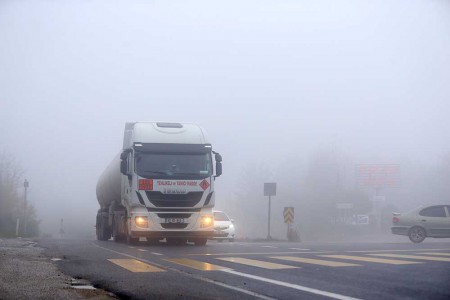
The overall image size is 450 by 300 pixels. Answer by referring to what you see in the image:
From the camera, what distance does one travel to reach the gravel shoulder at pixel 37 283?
7.84 m

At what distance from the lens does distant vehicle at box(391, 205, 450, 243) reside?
947 inches

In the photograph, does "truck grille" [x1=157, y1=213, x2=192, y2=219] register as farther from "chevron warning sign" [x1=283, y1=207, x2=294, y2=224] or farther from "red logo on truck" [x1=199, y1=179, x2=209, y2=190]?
"chevron warning sign" [x1=283, y1=207, x2=294, y2=224]

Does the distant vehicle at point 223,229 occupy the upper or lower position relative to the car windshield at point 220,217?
lower

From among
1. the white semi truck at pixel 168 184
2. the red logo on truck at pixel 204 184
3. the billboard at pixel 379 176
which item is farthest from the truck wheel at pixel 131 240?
the billboard at pixel 379 176

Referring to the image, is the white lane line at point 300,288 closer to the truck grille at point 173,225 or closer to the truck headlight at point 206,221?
the truck grille at point 173,225

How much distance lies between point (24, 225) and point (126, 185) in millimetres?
36886

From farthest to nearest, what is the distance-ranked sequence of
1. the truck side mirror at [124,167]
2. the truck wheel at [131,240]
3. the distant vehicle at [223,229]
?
the distant vehicle at [223,229] < the truck side mirror at [124,167] < the truck wheel at [131,240]

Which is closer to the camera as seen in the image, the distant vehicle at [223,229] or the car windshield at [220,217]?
the distant vehicle at [223,229]

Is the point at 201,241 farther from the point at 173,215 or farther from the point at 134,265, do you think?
the point at 134,265

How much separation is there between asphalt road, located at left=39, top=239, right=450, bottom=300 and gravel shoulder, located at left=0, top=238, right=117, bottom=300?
0.29 metres

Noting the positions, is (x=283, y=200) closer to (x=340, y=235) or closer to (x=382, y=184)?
(x=340, y=235)

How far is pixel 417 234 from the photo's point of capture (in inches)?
965

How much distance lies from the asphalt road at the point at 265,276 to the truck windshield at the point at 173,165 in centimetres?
551

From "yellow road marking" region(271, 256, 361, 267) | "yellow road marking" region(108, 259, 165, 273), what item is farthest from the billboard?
"yellow road marking" region(108, 259, 165, 273)
